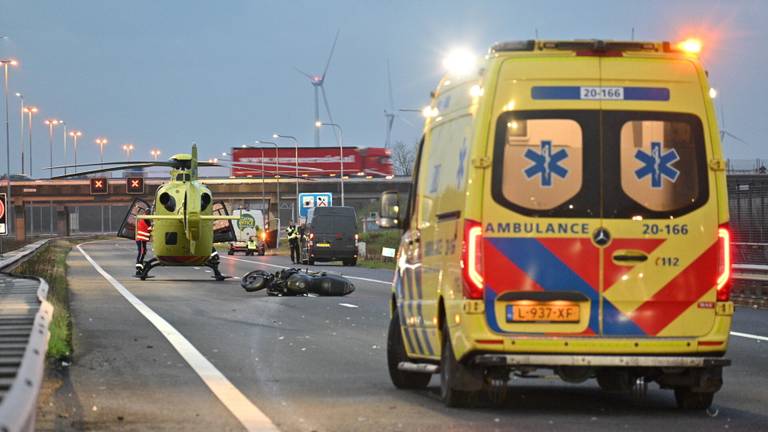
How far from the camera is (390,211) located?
523 inches

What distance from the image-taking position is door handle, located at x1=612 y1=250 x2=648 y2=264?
1074 centimetres

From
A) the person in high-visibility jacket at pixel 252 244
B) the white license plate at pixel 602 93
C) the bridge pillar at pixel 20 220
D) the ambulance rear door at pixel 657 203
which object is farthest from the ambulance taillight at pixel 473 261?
the bridge pillar at pixel 20 220

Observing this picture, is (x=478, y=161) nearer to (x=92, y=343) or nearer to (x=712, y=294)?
(x=712, y=294)

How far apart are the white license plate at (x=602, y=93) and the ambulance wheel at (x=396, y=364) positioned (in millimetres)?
2993

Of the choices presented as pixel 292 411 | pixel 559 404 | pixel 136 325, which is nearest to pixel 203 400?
pixel 292 411

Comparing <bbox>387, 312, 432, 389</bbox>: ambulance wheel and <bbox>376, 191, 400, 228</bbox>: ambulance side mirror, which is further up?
<bbox>376, 191, 400, 228</bbox>: ambulance side mirror

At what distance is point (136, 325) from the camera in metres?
21.2

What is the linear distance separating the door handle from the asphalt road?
42.3 inches

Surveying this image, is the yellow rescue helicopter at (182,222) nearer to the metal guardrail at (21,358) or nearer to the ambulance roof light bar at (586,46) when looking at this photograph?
the metal guardrail at (21,358)

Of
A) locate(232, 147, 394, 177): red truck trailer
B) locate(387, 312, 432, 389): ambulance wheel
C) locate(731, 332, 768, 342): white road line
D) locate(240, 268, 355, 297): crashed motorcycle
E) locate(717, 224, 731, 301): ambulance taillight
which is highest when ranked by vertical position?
locate(232, 147, 394, 177): red truck trailer

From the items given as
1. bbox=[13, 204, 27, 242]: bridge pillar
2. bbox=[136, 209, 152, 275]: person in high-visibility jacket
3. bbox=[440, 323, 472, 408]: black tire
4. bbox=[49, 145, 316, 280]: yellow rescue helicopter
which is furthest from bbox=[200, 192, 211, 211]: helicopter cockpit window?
bbox=[13, 204, 27, 242]: bridge pillar

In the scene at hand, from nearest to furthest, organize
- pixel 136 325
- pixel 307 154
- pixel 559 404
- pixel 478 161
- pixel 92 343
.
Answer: pixel 478 161
pixel 559 404
pixel 92 343
pixel 136 325
pixel 307 154

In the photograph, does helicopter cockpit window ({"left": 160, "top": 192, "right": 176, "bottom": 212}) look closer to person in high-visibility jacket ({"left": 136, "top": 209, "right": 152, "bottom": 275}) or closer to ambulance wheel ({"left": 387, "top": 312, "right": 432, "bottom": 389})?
person in high-visibility jacket ({"left": 136, "top": 209, "right": 152, "bottom": 275})

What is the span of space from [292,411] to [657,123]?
10.5 feet
